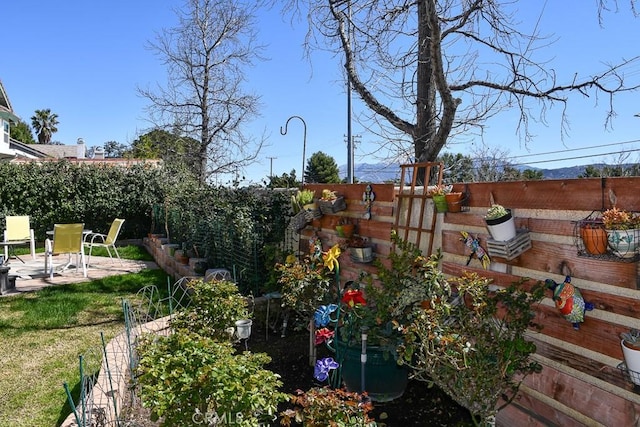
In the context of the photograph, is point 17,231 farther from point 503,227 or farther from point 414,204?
point 503,227

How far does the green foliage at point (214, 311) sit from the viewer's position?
3.06 meters

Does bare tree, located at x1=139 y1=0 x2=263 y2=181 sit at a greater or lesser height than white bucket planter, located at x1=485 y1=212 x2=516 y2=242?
greater

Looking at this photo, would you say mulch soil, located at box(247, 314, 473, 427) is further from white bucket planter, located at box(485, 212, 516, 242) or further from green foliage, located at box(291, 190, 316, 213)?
green foliage, located at box(291, 190, 316, 213)

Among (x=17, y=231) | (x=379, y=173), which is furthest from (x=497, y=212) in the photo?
(x=17, y=231)

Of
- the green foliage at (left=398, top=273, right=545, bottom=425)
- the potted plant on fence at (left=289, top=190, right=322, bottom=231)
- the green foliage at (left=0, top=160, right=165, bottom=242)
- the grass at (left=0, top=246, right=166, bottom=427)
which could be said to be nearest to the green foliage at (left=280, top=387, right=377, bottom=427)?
the green foliage at (left=398, top=273, right=545, bottom=425)

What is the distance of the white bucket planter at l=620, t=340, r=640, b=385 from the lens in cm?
171

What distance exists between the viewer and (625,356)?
177cm

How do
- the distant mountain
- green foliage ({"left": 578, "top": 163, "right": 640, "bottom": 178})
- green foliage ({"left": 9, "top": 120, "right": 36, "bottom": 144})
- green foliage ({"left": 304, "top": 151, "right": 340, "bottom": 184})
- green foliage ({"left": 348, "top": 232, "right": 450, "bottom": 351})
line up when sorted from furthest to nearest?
green foliage ({"left": 9, "top": 120, "right": 36, "bottom": 144}) < green foliage ({"left": 304, "top": 151, "right": 340, "bottom": 184}) < the distant mountain < green foliage ({"left": 578, "top": 163, "right": 640, "bottom": 178}) < green foliage ({"left": 348, "top": 232, "right": 450, "bottom": 351})

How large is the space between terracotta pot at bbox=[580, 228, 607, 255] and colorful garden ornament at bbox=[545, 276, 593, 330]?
0.79 ft

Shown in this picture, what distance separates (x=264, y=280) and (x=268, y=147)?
9.92 meters

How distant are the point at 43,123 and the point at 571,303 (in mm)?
49928

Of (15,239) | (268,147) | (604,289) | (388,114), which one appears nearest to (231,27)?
(268,147)

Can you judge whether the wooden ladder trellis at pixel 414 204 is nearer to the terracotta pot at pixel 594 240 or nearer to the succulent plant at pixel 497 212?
the succulent plant at pixel 497 212

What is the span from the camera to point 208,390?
1.69 meters
